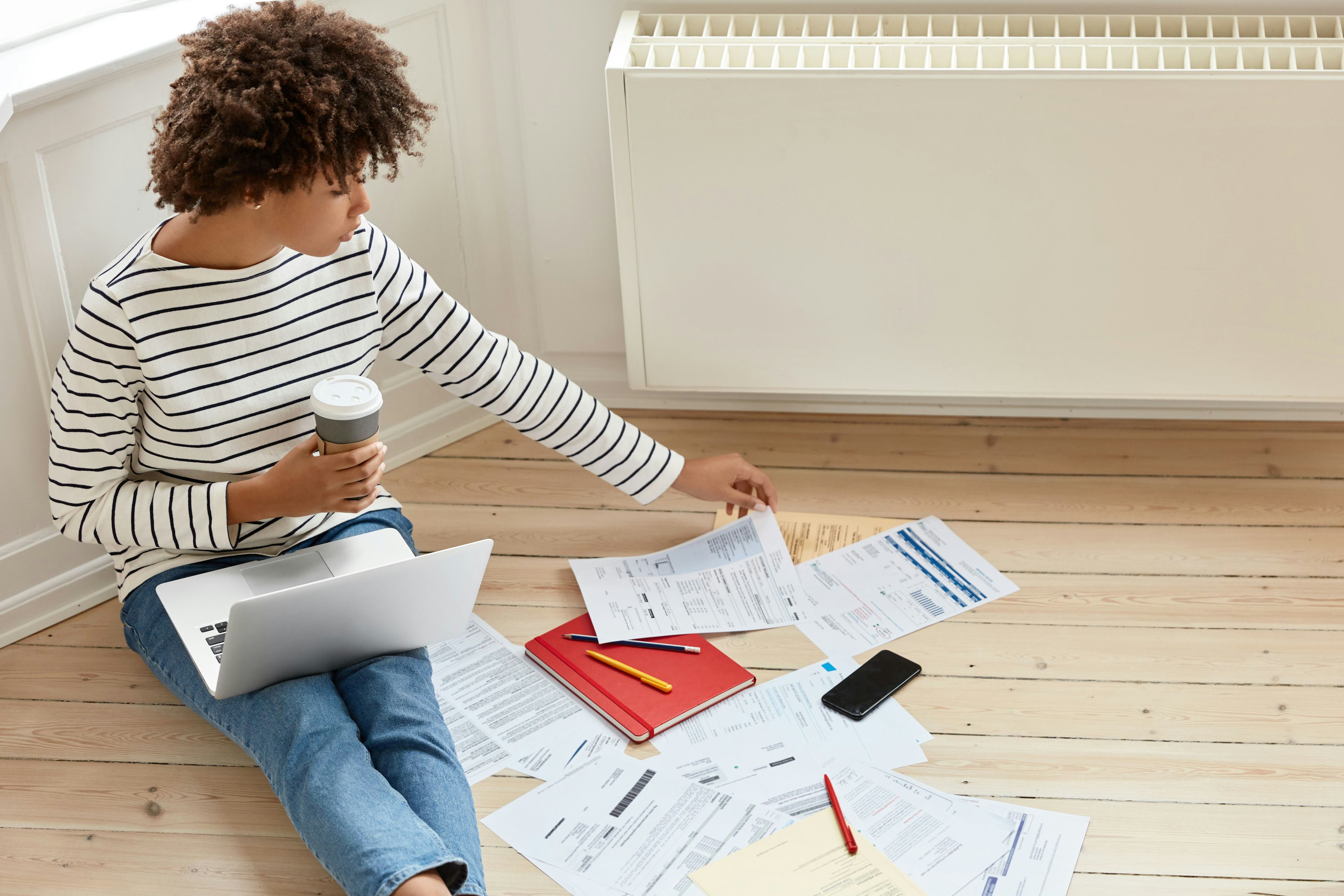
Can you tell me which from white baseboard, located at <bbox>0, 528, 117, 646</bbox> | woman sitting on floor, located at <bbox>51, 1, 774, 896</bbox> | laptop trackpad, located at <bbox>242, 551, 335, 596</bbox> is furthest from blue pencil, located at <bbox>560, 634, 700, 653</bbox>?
white baseboard, located at <bbox>0, 528, 117, 646</bbox>

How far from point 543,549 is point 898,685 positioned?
0.54 m

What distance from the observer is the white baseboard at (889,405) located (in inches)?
77.8

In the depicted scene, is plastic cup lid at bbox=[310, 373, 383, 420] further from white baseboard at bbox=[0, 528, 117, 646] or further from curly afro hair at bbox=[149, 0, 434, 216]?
white baseboard at bbox=[0, 528, 117, 646]

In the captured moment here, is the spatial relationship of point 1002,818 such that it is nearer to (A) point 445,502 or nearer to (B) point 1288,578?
(B) point 1288,578

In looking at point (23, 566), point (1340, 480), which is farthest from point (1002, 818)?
point (23, 566)

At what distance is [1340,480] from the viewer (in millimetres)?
1842

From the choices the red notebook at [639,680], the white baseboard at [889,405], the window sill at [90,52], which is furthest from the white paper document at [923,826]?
the window sill at [90,52]

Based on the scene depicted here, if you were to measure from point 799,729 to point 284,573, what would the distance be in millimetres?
595

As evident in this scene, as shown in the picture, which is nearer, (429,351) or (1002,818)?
(1002,818)

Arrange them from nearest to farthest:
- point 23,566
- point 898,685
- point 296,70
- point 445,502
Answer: point 296,70, point 898,685, point 23,566, point 445,502

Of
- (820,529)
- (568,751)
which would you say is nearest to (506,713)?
(568,751)

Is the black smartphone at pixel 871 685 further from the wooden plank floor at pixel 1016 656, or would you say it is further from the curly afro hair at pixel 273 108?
the curly afro hair at pixel 273 108

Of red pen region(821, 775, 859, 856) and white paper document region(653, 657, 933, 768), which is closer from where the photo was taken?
red pen region(821, 775, 859, 856)

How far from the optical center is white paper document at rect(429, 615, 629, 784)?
136 cm
